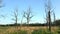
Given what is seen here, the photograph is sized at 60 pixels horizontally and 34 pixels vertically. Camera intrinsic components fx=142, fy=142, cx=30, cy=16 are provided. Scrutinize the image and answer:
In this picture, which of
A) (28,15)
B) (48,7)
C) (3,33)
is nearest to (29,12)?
(28,15)

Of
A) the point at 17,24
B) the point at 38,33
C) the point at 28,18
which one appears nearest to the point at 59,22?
the point at 28,18

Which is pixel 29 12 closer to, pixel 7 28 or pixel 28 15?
pixel 28 15

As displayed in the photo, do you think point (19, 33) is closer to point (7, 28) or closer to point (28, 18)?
point (7, 28)

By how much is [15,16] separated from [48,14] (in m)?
12.4

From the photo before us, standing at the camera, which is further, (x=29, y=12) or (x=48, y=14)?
(x=29, y=12)

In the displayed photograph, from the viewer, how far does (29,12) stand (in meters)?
35.5

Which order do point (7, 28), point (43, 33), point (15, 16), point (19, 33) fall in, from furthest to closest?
point (15, 16) < point (7, 28) < point (43, 33) < point (19, 33)

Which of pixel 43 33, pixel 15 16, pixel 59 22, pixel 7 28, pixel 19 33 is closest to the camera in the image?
pixel 19 33

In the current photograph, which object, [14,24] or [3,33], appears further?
[14,24]

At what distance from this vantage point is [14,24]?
3556 cm

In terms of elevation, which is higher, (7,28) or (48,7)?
(48,7)

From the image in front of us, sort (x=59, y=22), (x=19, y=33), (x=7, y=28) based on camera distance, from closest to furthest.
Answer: (x=19, y=33)
(x=7, y=28)
(x=59, y=22)

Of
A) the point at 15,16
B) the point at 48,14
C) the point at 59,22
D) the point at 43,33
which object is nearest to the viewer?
the point at 43,33

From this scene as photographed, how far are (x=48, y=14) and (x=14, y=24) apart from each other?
14.1 meters
